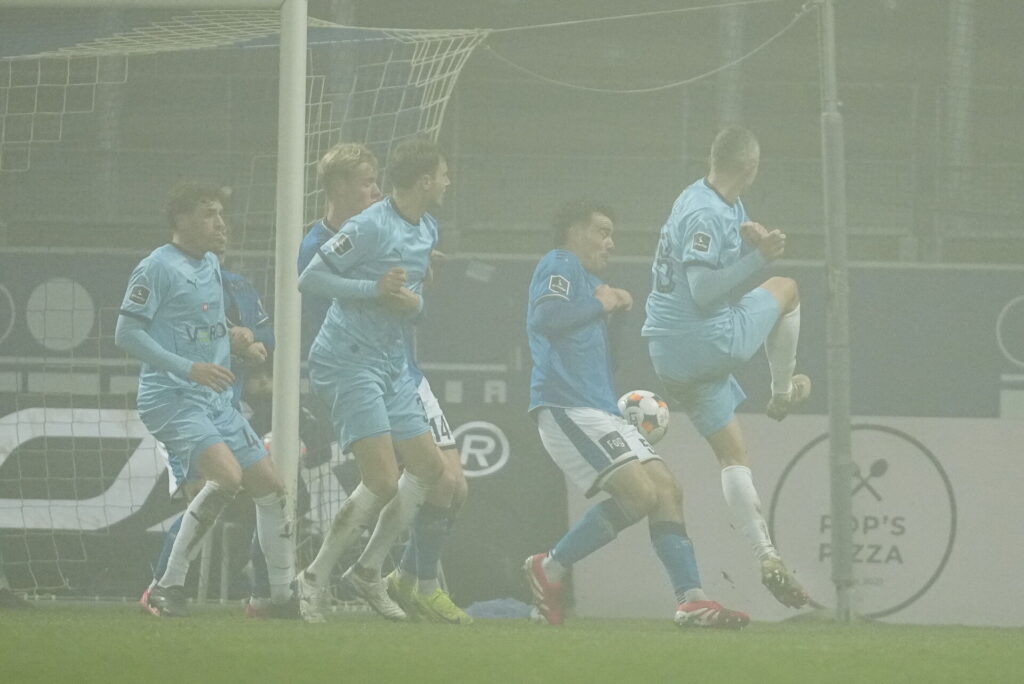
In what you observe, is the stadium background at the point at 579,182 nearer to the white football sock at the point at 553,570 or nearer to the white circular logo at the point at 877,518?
the white circular logo at the point at 877,518

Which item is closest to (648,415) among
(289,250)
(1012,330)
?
(289,250)

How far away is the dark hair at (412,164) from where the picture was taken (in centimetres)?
589

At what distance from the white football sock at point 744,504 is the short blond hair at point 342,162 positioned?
181cm

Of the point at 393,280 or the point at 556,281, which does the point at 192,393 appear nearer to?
the point at 393,280

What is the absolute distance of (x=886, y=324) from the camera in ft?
28.1

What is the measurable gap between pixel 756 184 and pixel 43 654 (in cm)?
719

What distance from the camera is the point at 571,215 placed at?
6473 millimetres

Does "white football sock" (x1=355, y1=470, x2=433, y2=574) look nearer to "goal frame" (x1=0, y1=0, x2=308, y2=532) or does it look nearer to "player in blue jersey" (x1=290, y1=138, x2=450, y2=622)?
"player in blue jersey" (x1=290, y1=138, x2=450, y2=622)

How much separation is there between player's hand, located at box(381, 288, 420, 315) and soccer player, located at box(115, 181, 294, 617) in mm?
642

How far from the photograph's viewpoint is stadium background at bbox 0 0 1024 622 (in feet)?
25.7

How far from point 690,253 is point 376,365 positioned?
128cm

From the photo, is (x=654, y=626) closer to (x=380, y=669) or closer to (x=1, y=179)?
(x=380, y=669)

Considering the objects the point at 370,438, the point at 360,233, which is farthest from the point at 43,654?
the point at 360,233

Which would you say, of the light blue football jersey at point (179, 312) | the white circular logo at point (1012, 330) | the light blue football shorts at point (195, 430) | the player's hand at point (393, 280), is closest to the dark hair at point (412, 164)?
the player's hand at point (393, 280)
